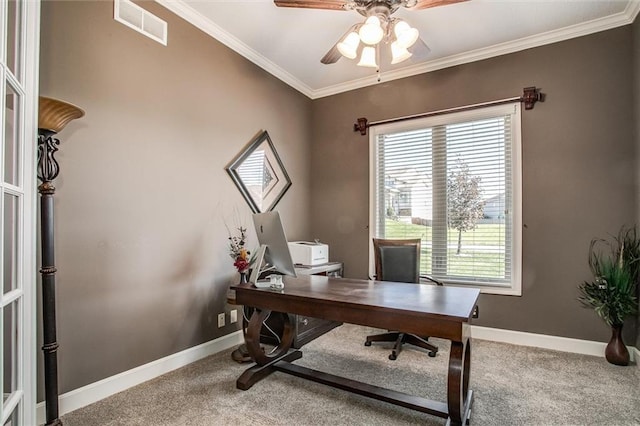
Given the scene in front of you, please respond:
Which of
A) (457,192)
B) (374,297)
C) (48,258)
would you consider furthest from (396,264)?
(48,258)

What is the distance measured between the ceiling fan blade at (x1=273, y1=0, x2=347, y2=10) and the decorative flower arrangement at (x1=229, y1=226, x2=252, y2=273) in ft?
6.00

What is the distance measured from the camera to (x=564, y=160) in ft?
10.2

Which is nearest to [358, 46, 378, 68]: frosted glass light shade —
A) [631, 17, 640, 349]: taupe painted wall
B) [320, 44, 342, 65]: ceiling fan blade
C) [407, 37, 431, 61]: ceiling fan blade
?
[320, 44, 342, 65]: ceiling fan blade

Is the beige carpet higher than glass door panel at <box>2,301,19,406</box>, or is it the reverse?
glass door panel at <box>2,301,19,406</box>

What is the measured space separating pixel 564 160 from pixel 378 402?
2725 mm

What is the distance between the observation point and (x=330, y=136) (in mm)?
4457

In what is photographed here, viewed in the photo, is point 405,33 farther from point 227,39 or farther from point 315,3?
point 227,39

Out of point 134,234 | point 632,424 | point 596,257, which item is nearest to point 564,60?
point 596,257

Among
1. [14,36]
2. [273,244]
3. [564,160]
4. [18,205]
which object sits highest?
[14,36]

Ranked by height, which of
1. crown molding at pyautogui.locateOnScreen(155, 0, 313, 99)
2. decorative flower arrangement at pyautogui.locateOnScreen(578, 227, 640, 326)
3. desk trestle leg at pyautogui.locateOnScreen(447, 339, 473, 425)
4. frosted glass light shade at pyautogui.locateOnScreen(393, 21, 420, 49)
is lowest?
desk trestle leg at pyautogui.locateOnScreen(447, 339, 473, 425)

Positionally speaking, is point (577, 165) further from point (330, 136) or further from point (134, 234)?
point (134, 234)

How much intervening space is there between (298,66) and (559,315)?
365 centimetres

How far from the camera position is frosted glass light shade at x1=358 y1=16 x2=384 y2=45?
84.7 inches

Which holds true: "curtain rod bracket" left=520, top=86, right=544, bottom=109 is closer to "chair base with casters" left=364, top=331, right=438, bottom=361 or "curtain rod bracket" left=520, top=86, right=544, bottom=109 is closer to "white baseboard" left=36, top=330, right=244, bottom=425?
"chair base with casters" left=364, top=331, right=438, bottom=361
